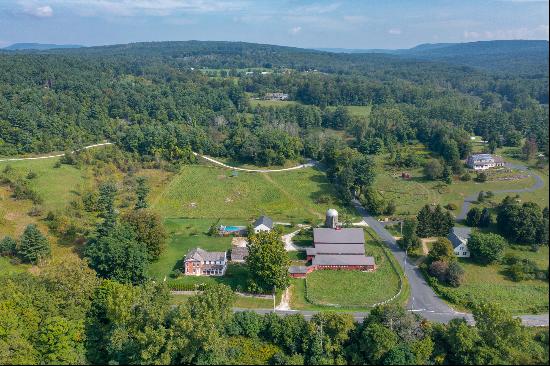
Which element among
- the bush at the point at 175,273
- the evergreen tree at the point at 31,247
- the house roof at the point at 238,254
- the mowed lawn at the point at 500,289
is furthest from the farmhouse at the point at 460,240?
the evergreen tree at the point at 31,247

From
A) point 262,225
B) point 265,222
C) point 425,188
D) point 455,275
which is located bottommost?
point 455,275

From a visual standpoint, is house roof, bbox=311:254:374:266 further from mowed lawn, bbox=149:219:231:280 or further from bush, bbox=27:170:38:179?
bush, bbox=27:170:38:179

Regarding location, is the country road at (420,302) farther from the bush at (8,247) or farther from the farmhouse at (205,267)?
the bush at (8,247)

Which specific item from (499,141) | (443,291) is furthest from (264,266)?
(499,141)

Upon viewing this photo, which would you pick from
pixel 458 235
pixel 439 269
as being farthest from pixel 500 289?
pixel 458 235

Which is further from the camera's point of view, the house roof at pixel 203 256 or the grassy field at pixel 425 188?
the grassy field at pixel 425 188

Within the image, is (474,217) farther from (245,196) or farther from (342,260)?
(245,196)

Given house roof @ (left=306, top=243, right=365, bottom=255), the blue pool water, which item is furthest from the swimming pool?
house roof @ (left=306, top=243, right=365, bottom=255)
